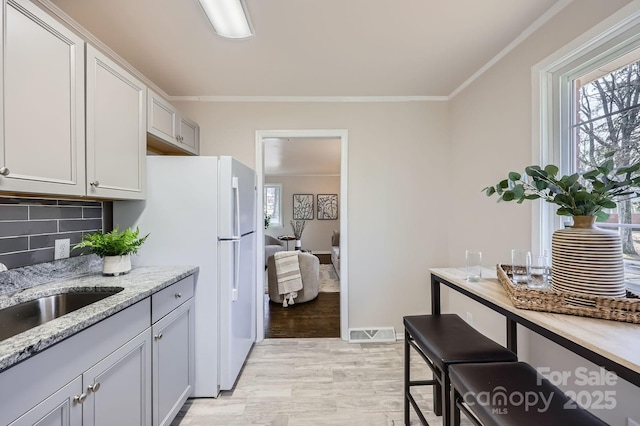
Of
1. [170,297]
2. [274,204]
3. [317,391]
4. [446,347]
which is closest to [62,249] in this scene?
[170,297]

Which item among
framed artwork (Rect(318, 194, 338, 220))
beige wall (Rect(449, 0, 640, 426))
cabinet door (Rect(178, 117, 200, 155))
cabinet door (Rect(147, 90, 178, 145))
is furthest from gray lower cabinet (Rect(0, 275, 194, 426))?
framed artwork (Rect(318, 194, 338, 220))

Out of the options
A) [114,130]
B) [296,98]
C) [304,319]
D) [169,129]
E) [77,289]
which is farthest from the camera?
[304,319]

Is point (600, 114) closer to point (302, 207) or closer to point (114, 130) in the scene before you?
point (114, 130)

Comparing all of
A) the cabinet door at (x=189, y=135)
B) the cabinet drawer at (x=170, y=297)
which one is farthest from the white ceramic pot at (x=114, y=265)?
the cabinet door at (x=189, y=135)

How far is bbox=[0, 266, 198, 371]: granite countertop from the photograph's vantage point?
2.66 feet

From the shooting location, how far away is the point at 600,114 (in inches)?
55.8

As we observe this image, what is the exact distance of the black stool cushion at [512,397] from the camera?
0.86m

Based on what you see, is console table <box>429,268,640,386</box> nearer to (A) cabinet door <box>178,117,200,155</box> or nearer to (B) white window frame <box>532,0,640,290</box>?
(B) white window frame <box>532,0,640,290</box>

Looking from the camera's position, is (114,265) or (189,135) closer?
(114,265)

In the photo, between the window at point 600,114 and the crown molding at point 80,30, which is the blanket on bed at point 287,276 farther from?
the window at point 600,114

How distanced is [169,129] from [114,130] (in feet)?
2.07

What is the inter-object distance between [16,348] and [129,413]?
2.32 feet

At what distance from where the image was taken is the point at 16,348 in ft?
2.57

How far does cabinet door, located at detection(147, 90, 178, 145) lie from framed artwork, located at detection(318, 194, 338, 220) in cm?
612
